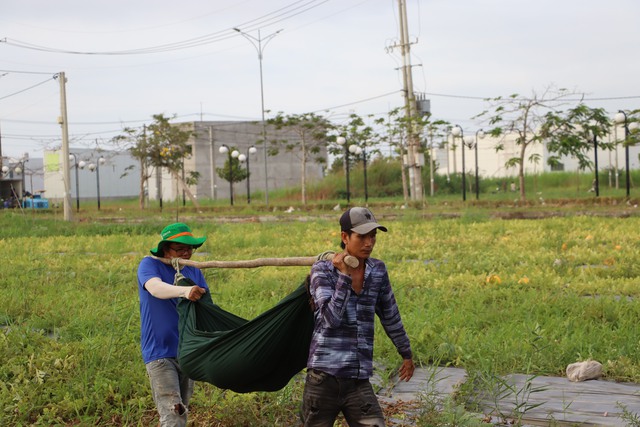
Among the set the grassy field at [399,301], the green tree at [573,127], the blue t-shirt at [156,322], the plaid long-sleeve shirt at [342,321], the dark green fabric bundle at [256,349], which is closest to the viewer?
the plaid long-sleeve shirt at [342,321]

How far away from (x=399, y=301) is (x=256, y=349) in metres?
4.20

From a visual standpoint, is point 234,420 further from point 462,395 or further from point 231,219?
point 231,219

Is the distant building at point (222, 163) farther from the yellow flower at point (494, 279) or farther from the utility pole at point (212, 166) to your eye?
the yellow flower at point (494, 279)

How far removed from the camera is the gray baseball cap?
12.2ft

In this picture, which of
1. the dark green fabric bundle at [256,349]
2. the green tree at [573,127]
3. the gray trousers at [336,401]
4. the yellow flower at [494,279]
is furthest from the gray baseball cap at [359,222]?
the green tree at [573,127]

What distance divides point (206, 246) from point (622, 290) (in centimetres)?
846

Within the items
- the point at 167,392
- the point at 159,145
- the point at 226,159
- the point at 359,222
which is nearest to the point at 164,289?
the point at 167,392

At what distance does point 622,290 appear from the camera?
839 centimetres

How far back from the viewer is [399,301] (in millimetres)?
8055

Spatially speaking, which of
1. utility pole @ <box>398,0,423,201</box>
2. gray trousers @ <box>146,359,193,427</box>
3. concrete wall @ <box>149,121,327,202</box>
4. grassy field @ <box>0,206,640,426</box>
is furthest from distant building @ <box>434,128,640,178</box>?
gray trousers @ <box>146,359,193,427</box>

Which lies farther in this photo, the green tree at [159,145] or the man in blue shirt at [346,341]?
the green tree at [159,145]

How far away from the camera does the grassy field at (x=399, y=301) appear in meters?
5.35

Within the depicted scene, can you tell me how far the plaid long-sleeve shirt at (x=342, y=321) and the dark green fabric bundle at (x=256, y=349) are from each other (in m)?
0.25

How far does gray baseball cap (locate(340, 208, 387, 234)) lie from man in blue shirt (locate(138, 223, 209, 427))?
1.00 m
